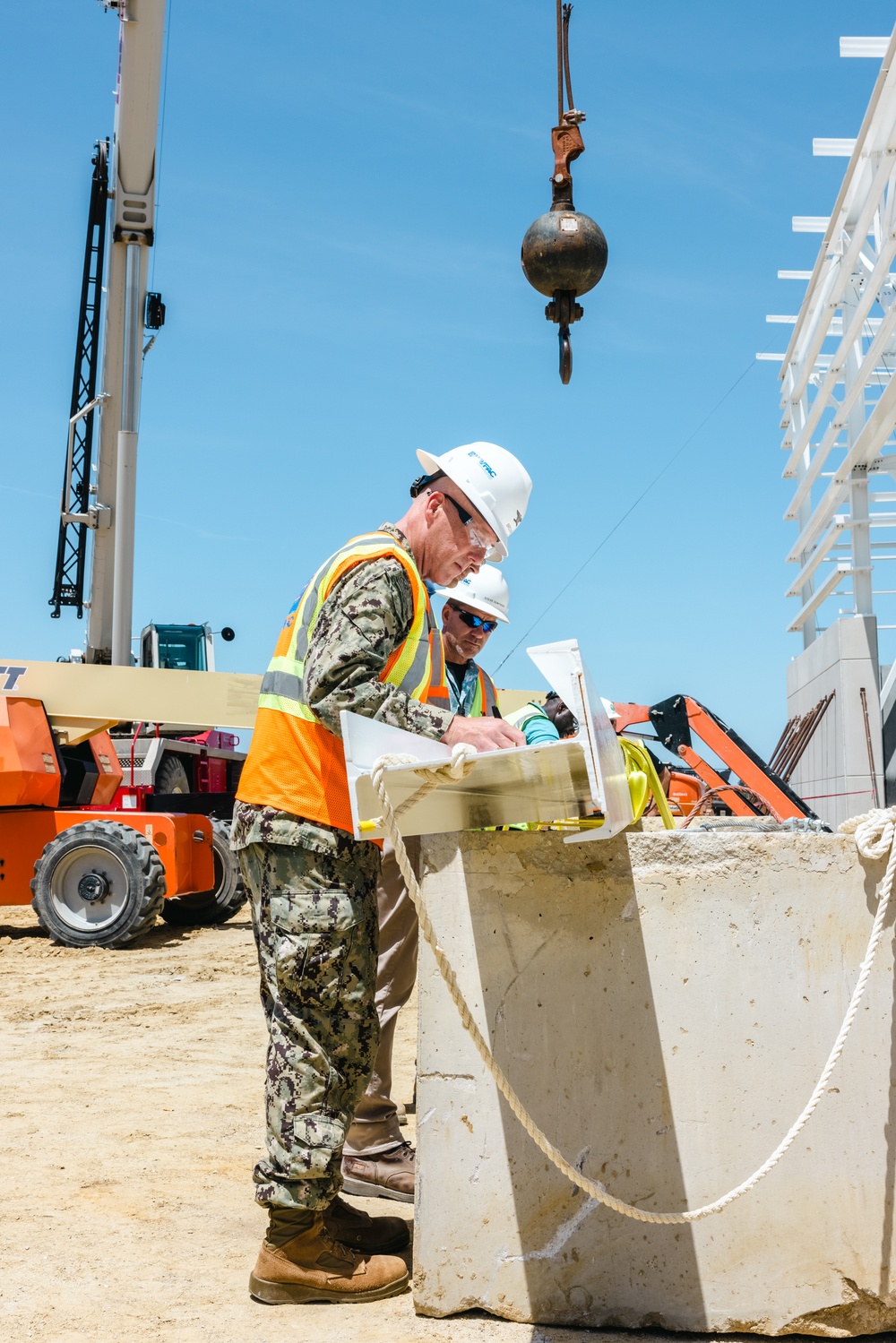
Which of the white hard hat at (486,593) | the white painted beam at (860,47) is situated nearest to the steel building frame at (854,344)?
the white painted beam at (860,47)

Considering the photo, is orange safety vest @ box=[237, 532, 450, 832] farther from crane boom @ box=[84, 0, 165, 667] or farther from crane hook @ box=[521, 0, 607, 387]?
crane boom @ box=[84, 0, 165, 667]

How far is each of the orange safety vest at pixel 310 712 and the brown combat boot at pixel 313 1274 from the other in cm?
104

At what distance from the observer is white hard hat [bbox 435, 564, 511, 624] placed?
508cm

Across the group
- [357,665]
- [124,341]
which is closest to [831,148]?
[124,341]

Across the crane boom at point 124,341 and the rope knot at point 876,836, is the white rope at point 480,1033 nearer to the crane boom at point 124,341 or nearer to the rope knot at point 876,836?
the rope knot at point 876,836

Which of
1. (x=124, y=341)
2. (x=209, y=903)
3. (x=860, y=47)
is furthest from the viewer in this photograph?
(x=124, y=341)

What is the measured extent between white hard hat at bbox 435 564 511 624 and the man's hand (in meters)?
2.20

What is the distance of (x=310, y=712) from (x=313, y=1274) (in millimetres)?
1389

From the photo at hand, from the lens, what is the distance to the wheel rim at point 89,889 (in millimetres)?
9922

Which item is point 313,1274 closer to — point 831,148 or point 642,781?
point 642,781

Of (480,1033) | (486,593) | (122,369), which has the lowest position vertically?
(480,1033)

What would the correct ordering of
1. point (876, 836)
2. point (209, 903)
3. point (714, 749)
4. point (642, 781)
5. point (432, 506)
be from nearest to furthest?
point (876, 836) → point (432, 506) → point (642, 781) → point (714, 749) → point (209, 903)

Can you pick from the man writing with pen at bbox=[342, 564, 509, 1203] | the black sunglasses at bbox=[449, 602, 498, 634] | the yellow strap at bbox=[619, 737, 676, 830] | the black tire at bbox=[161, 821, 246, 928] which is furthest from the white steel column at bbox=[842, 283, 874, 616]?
the yellow strap at bbox=[619, 737, 676, 830]

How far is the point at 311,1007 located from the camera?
303 centimetres
